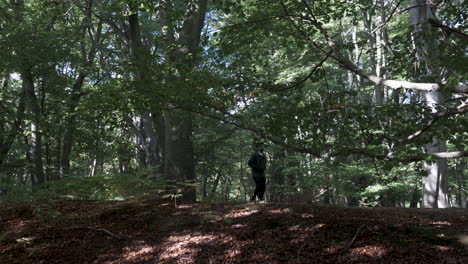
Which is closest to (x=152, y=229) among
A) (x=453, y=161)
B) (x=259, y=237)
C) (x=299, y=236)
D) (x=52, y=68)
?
(x=259, y=237)

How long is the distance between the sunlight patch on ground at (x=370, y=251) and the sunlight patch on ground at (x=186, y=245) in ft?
5.47

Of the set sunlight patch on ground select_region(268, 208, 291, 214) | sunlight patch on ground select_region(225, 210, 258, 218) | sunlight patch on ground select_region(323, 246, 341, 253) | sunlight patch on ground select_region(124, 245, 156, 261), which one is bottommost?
sunlight patch on ground select_region(124, 245, 156, 261)

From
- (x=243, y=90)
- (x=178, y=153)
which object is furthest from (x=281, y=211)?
(x=178, y=153)

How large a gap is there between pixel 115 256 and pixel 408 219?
5.04 metres

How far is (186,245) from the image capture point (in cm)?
494

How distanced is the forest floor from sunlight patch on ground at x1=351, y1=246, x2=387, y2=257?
12 mm

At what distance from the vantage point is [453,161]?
2253 centimetres

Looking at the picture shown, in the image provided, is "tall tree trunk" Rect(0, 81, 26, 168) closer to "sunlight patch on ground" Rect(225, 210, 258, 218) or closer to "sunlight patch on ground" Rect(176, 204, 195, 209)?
"sunlight patch on ground" Rect(176, 204, 195, 209)

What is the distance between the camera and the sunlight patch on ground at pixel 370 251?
3.97m

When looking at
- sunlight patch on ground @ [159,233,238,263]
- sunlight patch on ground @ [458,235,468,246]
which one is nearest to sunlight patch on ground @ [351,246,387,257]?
sunlight patch on ground @ [458,235,468,246]

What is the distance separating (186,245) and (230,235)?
0.74m

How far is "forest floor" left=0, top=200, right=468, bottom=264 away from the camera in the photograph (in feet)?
13.6

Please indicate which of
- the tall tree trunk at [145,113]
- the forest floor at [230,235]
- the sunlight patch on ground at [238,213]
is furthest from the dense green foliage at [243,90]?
the sunlight patch on ground at [238,213]

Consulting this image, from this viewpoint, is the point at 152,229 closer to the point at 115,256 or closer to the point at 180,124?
the point at 115,256
